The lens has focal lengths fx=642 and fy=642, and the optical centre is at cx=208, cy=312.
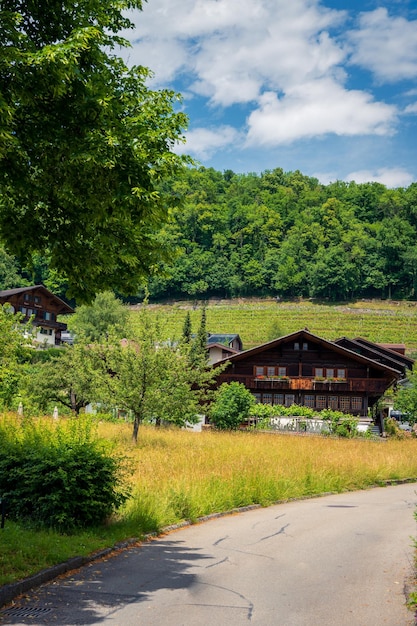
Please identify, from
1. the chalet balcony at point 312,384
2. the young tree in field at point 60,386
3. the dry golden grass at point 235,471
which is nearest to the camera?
the dry golden grass at point 235,471

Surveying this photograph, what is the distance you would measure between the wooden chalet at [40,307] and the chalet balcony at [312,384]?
37.7 metres

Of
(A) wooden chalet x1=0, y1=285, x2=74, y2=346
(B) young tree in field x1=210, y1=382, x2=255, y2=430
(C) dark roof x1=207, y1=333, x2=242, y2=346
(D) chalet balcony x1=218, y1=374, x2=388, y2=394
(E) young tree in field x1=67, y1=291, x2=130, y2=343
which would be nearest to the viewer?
(B) young tree in field x1=210, y1=382, x2=255, y2=430

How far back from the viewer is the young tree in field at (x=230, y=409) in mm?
41188

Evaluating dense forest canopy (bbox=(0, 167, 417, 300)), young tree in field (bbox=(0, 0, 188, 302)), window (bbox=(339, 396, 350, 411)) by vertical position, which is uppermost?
dense forest canopy (bbox=(0, 167, 417, 300))

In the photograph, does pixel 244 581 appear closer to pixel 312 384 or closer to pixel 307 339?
pixel 312 384

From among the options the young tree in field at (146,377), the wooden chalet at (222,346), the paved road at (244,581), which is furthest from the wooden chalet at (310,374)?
the paved road at (244,581)

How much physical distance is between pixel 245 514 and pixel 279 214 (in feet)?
603

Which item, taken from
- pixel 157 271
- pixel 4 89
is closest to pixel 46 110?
pixel 4 89

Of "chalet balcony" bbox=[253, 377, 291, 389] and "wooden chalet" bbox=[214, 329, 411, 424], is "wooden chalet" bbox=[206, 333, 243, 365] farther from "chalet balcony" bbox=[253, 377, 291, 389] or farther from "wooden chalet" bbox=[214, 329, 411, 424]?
"chalet balcony" bbox=[253, 377, 291, 389]

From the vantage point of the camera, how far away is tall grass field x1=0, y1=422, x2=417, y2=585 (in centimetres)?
939

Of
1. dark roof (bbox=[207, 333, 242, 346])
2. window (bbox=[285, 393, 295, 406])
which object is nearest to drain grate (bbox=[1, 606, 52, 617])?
window (bbox=[285, 393, 295, 406])

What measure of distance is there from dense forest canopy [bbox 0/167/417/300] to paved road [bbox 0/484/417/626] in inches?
5135

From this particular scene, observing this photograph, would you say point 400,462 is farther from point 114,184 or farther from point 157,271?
point 114,184

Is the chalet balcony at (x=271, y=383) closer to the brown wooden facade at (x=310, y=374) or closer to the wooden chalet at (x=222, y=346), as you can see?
the brown wooden facade at (x=310, y=374)
